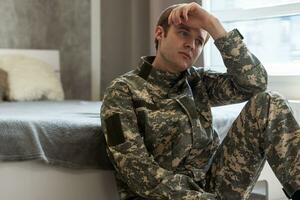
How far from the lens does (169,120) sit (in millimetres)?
1418

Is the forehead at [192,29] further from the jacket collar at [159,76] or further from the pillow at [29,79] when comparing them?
the pillow at [29,79]

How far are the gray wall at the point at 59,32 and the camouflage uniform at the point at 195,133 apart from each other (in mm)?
1471

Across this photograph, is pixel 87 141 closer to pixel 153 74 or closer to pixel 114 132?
pixel 114 132

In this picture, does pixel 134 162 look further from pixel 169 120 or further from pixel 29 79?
pixel 29 79

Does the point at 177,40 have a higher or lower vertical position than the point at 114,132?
higher

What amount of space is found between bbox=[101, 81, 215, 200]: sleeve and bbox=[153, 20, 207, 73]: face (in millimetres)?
202

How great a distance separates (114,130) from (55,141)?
191 mm

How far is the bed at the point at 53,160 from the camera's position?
4.32ft

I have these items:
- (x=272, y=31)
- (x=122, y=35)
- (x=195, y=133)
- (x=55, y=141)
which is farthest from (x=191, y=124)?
Result: (x=122, y=35)

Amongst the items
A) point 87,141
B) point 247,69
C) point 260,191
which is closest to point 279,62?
point 260,191

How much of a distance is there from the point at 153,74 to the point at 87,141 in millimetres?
296

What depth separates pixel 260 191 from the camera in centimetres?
190

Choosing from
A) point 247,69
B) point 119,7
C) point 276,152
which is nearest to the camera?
point 276,152

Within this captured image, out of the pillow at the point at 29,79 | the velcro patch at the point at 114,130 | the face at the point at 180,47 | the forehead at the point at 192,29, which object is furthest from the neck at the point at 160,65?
the pillow at the point at 29,79
